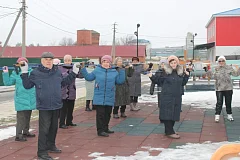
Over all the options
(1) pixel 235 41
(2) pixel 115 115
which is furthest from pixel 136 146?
(1) pixel 235 41

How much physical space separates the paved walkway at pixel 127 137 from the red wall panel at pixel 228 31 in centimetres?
3176

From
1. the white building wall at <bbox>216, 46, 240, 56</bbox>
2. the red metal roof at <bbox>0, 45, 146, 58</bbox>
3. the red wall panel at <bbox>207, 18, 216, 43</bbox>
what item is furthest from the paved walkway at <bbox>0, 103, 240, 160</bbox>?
the red metal roof at <bbox>0, 45, 146, 58</bbox>

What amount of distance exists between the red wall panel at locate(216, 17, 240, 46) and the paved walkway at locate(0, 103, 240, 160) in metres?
31.8

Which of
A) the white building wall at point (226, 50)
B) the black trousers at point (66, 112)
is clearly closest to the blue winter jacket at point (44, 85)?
the black trousers at point (66, 112)

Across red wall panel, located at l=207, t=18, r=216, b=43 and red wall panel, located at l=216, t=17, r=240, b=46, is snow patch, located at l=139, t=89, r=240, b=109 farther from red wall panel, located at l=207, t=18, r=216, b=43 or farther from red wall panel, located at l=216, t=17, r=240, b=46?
red wall panel, located at l=207, t=18, r=216, b=43

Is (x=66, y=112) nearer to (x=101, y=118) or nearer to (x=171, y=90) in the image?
(x=101, y=118)

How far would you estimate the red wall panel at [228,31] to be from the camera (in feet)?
130

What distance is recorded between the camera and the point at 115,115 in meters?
9.42

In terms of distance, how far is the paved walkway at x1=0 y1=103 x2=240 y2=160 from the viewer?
6.02m

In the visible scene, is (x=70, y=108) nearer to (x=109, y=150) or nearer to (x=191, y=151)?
(x=109, y=150)

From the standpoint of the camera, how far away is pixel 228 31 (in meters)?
39.9

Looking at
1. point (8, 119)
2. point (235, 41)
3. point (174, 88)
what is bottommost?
point (8, 119)

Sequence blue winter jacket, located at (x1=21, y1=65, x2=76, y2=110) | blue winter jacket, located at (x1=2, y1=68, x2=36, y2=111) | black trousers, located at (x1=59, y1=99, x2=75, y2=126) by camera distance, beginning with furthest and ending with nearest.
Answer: black trousers, located at (x1=59, y1=99, x2=75, y2=126), blue winter jacket, located at (x1=2, y1=68, x2=36, y2=111), blue winter jacket, located at (x1=21, y1=65, x2=76, y2=110)

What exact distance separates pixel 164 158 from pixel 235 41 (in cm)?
3653
